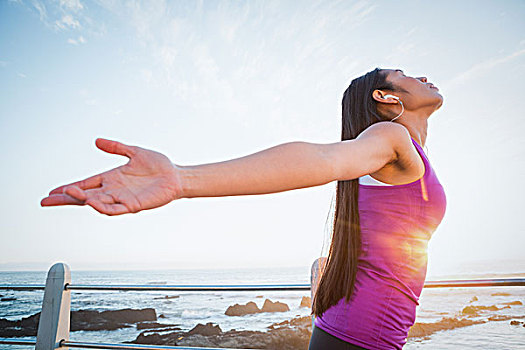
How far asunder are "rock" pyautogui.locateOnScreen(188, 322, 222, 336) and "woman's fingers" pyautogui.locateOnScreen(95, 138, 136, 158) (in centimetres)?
1581

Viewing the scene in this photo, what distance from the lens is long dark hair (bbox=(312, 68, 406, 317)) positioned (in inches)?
37.2

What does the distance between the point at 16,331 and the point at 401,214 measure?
62.4 ft

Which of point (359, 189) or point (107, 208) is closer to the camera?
point (107, 208)

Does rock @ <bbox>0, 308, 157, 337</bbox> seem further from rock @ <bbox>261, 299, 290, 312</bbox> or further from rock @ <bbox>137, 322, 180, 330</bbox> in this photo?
rock @ <bbox>261, 299, 290, 312</bbox>

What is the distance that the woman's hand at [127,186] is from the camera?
2.06ft

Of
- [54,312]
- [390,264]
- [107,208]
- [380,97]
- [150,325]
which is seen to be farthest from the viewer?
[150,325]

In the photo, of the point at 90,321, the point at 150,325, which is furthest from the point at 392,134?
the point at 90,321

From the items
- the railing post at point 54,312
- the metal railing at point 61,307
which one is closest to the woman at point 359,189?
the metal railing at point 61,307

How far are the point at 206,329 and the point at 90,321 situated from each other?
5.69 meters

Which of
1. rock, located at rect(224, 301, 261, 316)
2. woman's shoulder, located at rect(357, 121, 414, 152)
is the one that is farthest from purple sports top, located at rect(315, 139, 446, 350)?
rock, located at rect(224, 301, 261, 316)

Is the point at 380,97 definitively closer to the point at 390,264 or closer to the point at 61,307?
the point at 390,264

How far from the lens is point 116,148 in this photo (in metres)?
0.68

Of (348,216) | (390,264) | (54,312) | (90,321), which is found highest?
(348,216)

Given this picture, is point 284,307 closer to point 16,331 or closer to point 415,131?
point 16,331
